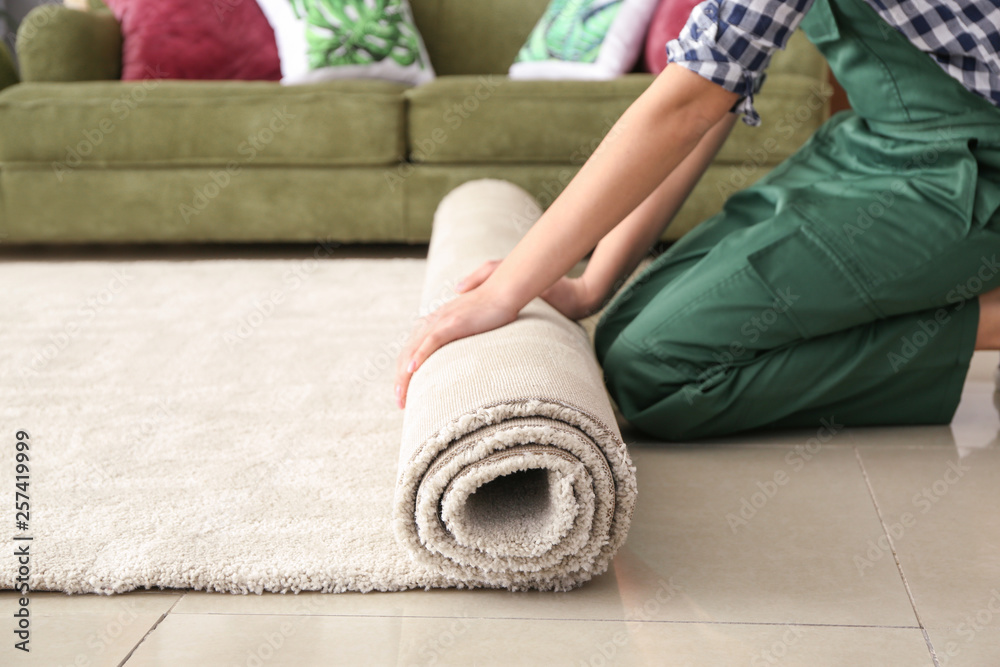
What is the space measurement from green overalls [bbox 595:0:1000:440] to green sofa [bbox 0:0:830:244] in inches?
39.7

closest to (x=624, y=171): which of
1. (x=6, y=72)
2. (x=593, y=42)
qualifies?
(x=593, y=42)

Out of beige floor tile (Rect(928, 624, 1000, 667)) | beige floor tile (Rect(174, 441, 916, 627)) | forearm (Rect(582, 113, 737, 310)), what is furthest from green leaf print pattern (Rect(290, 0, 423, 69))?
beige floor tile (Rect(928, 624, 1000, 667))

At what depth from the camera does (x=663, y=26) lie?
240 centimetres

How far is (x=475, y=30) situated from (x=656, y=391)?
194 cm

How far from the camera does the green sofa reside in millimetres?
2260

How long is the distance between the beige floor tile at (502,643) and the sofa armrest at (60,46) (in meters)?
2.09

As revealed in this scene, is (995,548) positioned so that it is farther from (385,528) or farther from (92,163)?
(92,163)

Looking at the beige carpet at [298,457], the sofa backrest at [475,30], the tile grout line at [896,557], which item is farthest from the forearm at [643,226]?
the sofa backrest at [475,30]

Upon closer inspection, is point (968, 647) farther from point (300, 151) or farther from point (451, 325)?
point (300, 151)

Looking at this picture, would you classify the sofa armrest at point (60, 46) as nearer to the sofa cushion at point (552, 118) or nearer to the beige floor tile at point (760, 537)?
the sofa cushion at point (552, 118)

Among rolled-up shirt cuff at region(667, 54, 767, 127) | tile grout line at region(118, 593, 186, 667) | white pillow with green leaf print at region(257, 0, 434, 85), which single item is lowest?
white pillow with green leaf print at region(257, 0, 434, 85)

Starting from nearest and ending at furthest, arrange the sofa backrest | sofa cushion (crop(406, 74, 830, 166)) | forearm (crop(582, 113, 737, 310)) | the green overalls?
the green overalls
forearm (crop(582, 113, 737, 310))
sofa cushion (crop(406, 74, 830, 166))
the sofa backrest

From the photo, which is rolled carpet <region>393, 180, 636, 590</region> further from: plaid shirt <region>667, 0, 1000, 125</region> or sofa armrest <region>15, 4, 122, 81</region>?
sofa armrest <region>15, 4, 122, 81</region>

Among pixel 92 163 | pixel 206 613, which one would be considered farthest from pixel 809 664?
pixel 92 163
